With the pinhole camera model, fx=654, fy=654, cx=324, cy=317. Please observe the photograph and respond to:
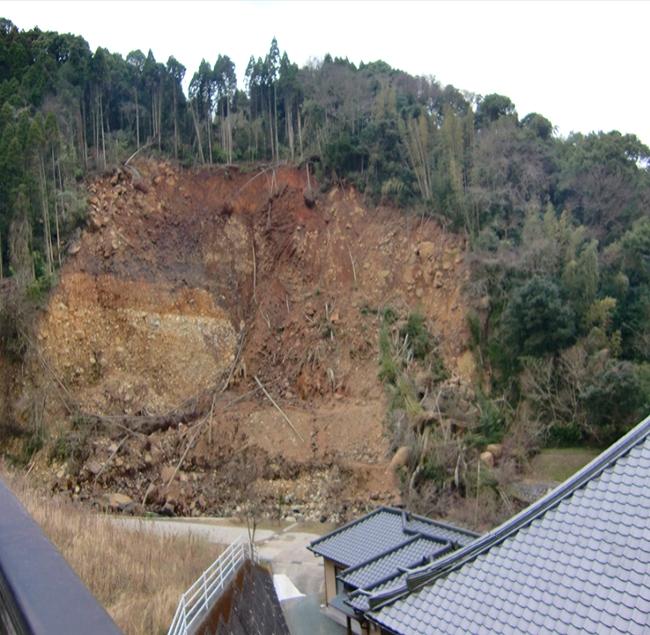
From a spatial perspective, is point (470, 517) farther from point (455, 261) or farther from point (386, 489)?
point (455, 261)

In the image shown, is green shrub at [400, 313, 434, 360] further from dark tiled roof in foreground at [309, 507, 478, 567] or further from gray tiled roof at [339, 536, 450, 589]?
gray tiled roof at [339, 536, 450, 589]

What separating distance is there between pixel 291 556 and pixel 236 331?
36.3 feet

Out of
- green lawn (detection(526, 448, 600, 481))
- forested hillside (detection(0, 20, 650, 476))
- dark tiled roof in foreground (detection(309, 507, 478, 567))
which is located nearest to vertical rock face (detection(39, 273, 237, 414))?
forested hillside (detection(0, 20, 650, 476))

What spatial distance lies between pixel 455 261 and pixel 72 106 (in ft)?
56.5

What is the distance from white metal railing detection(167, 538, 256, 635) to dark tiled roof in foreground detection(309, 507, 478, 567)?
455 centimetres

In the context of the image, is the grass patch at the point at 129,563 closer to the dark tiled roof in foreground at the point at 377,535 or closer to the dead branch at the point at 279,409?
the dark tiled roof in foreground at the point at 377,535

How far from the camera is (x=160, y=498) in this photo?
62.0ft

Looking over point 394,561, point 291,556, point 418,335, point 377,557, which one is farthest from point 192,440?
point 394,561

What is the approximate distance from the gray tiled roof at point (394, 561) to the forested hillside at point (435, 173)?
809 cm

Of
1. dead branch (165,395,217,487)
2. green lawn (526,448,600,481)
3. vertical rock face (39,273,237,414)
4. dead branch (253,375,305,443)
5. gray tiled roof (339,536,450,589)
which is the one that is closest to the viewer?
gray tiled roof (339,536,450,589)

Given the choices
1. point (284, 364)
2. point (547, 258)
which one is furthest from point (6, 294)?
point (547, 258)

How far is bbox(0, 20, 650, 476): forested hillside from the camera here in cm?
2009

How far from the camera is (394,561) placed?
37.0ft

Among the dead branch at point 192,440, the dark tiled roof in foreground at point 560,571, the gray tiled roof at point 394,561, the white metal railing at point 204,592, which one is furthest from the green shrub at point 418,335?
the dark tiled roof in foreground at point 560,571
